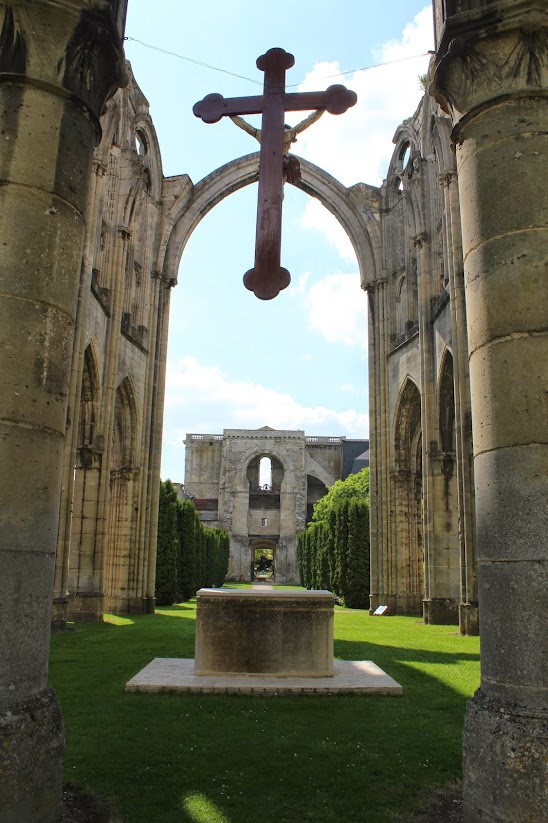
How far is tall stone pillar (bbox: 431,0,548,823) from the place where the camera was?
3271mm

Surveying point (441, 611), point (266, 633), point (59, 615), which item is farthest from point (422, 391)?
point (266, 633)

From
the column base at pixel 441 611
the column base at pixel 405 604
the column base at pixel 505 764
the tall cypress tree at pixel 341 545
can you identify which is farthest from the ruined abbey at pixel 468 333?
the tall cypress tree at pixel 341 545

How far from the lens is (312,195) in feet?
74.8

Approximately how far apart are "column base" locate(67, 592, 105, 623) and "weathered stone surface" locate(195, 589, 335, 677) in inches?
332

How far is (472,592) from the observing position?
509 inches

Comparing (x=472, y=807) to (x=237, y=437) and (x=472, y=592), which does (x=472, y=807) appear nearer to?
(x=472, y=592)

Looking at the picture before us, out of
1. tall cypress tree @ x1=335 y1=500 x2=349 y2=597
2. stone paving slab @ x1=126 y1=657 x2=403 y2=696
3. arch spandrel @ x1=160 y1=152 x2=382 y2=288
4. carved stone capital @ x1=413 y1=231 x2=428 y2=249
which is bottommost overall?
stone paving slab @ x1=126 y1=657 x2=403 y2=696

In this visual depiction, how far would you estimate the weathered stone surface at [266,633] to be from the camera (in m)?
7.30

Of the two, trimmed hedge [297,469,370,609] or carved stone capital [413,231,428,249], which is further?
trimmed hedge [297,469,370,609]

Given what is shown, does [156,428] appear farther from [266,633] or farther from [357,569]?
[266,633]

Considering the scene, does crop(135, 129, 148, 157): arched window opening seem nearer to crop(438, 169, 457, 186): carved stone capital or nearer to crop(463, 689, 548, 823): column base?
crop(438, 169, 457, 186): carved stone capital

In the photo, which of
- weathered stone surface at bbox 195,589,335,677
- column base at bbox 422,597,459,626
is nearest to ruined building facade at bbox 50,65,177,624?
weathered stone surface at bbox 195,589,335,677

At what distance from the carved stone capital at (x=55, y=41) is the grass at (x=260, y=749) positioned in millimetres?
3986

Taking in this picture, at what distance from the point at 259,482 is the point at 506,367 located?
50.3 metres
